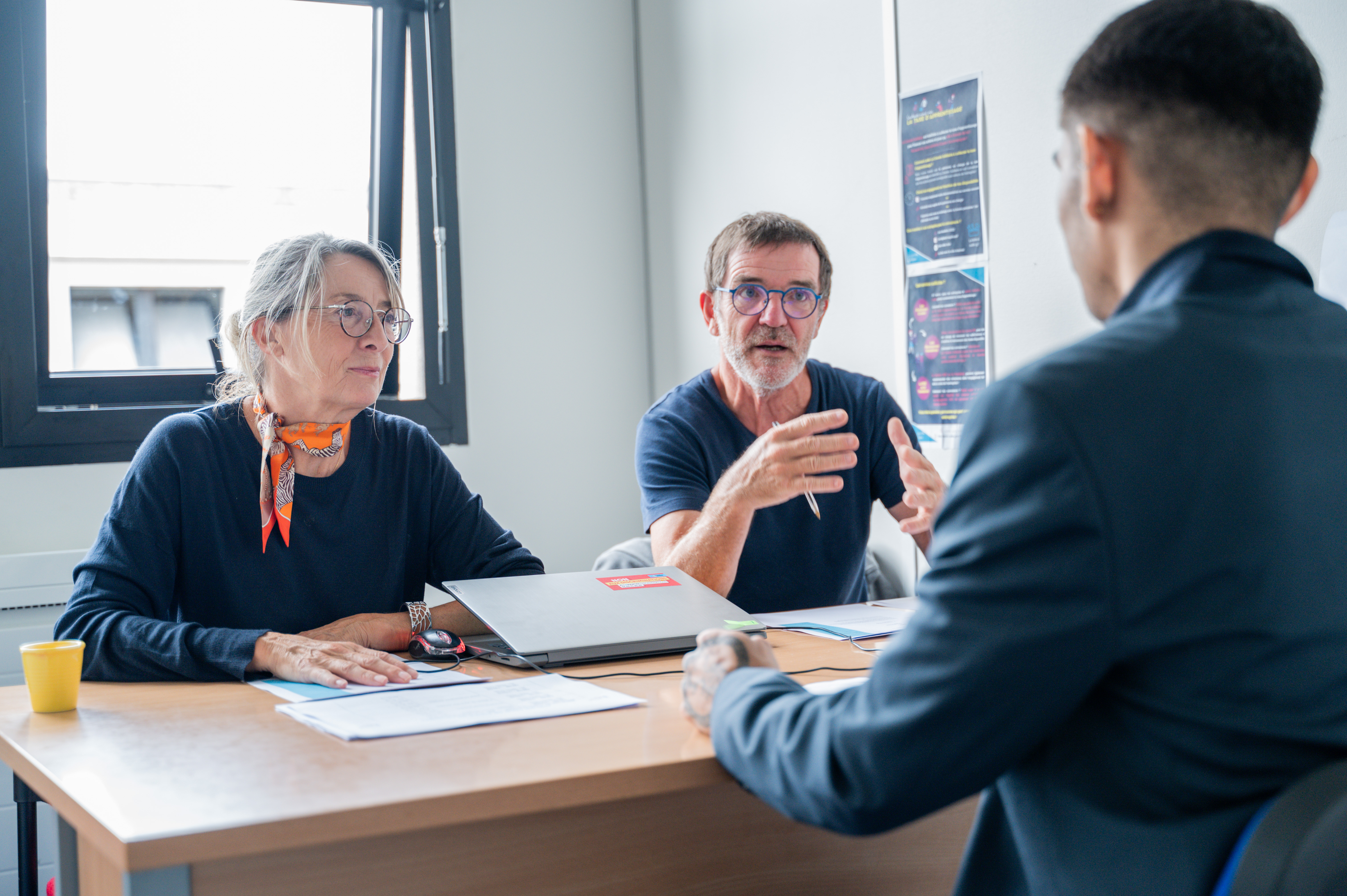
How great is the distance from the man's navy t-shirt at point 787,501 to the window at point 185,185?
3.80ft

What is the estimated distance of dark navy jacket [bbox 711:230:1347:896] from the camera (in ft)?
2.31

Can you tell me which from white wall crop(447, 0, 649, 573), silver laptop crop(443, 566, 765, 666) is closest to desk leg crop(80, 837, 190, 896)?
silver laptop crop(443, 566, 765, 666)

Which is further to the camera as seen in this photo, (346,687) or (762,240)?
(762,240)

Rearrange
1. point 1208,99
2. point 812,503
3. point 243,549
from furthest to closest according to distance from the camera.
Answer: point 812,503 < point 243,549 < point 1208,99

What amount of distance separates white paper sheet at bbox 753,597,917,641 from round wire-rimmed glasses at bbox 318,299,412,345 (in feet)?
2.57

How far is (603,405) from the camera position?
11.8 feet

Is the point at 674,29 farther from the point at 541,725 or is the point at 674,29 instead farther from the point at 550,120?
the point at 541,725

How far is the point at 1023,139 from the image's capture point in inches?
83.9

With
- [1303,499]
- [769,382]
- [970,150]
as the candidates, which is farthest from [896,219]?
[1303,499]

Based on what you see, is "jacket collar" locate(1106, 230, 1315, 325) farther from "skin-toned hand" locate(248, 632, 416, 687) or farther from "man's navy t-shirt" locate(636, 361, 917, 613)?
"man's navy t-shirt" locate(636, 361, 917, 613)

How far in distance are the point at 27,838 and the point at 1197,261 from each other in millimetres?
1540

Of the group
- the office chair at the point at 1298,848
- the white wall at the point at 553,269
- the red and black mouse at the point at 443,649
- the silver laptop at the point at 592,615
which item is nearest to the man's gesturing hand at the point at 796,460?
the silver laptop at the point at 592,615

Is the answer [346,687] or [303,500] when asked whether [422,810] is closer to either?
[346,687]

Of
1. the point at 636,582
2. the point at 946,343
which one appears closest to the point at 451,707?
the point at 636,582
